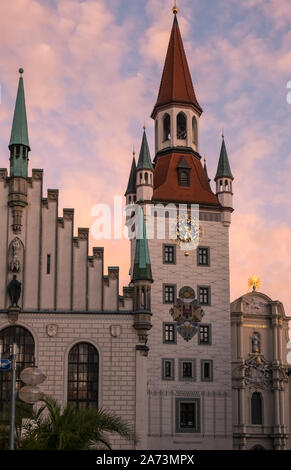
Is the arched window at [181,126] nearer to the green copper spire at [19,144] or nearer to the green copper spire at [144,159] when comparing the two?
the green copper spire at [144,159]

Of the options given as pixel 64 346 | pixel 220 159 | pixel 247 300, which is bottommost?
pixel 64 346

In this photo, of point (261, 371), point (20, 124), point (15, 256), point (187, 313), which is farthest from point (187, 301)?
point (20, 124)

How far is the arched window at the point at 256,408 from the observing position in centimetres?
6675

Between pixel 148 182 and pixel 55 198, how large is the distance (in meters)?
17.1

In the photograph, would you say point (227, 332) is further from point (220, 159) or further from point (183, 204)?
point (220, 159)

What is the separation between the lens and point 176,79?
71438 mm

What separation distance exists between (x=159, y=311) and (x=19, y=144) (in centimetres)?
1916

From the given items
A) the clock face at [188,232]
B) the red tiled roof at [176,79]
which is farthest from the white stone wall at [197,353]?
the red tiled roof at [176,79]

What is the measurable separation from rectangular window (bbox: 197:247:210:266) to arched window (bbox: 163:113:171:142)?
1136cm

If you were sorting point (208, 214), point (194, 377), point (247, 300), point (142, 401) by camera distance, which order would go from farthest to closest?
1. point (247, 300)
2. point (208, 214)
3. point (194, 377)
4. point (142, 401)

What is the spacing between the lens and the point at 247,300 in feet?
229

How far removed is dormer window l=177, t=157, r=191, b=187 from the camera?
6669 cm

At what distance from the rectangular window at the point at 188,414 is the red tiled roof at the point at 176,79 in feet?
84.3
